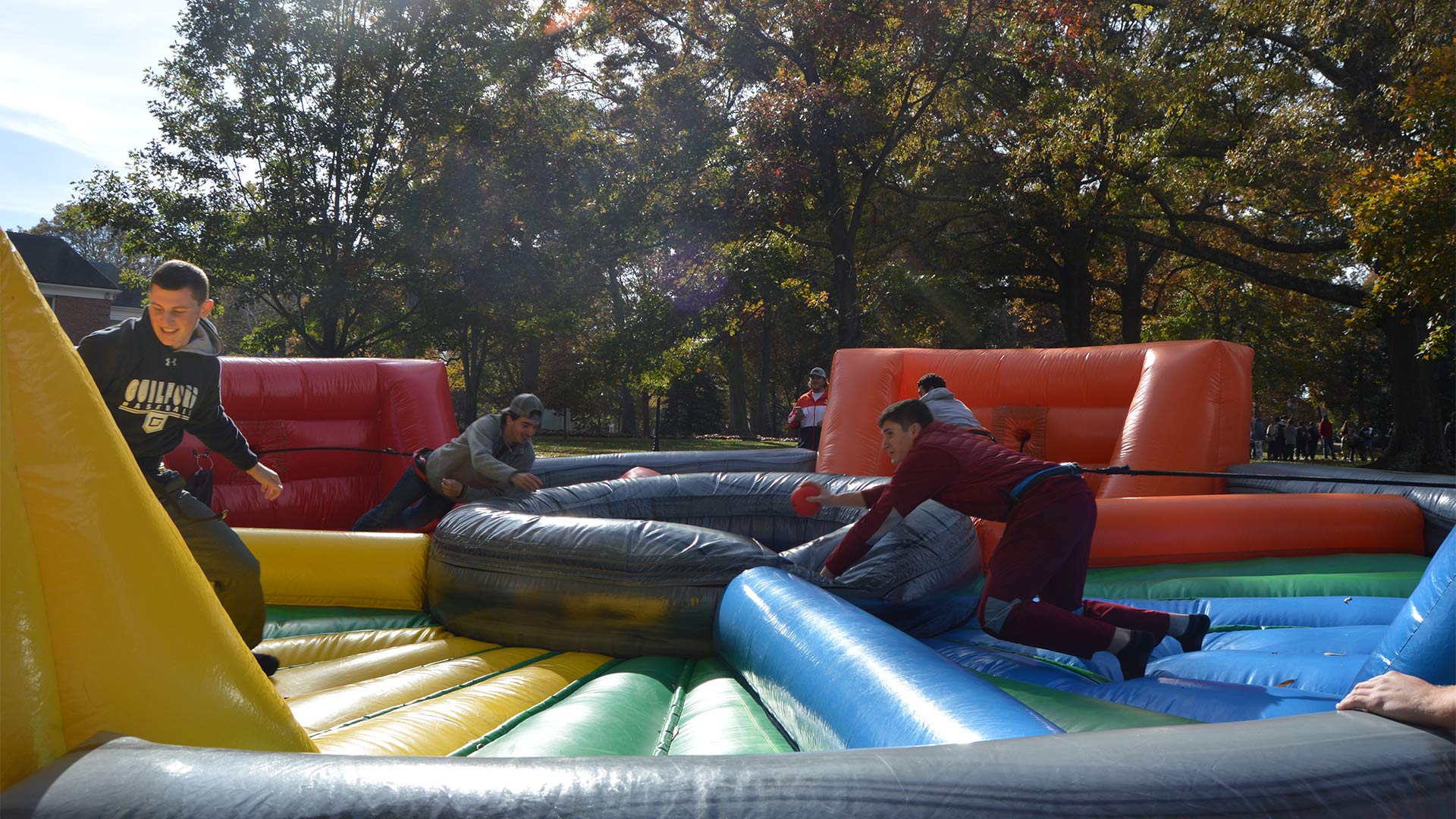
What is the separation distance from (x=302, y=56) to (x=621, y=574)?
14.7m

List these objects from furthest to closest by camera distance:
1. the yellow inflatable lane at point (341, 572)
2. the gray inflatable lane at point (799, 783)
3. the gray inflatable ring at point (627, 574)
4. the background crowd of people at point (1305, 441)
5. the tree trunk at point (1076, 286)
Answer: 1. the background crowd of people at point (1305, 441)
2. the tree trunk at point (1076, 286)
3. the yellow inflatable lane at point (341, 572)
4. the gray inflatable ring at point (627, 574)
5. the gray inflatable lane at point (799, 783)

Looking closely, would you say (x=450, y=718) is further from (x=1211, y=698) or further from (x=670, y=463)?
(x=670, y=463)

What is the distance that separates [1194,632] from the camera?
3.15 m

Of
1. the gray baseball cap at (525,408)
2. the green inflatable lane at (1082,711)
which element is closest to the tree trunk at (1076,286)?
the gray baseball cap at (525,408)

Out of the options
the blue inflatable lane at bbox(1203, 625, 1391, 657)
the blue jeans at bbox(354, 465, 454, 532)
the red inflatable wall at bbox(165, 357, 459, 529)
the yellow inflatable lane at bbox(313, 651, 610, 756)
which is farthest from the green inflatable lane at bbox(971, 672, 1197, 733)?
the red inflatable wall at bbox(165, 357, 459, 529)

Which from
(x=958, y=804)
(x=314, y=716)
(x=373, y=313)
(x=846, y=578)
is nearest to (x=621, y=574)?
(x=846, y=578)

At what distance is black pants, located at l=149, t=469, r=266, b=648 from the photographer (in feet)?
9.45

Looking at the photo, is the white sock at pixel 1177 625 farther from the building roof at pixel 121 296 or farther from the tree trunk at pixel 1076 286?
the building roof at pixel 121 296

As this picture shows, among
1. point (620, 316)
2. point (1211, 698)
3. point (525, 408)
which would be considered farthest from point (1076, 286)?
point (1211, 698)

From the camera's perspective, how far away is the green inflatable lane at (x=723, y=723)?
7.54 ft

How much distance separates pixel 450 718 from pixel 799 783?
1579 millimetres

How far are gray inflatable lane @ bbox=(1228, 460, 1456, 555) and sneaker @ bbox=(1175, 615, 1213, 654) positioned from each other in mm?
1554

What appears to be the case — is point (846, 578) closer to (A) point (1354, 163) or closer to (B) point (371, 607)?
(B) point (371, 607)

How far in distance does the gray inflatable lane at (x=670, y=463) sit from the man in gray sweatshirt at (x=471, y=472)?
4.38 ft
